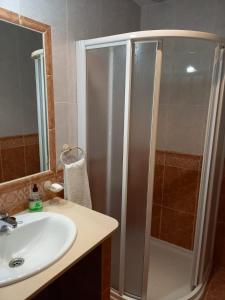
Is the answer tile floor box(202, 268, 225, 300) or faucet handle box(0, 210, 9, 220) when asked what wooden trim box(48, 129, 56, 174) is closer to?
faucet handle box(0, 210, 9, 220)

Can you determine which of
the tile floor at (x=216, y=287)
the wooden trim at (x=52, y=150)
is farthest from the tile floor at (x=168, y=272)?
the wooden trim at (x=52, y=150)

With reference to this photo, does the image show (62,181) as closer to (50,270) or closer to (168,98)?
(50,270)

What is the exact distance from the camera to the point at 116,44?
1253mm

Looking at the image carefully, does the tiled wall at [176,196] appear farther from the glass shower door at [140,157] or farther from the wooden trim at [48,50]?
the wooden trim at [48,50]

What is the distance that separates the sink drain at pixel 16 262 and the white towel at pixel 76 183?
0.45m

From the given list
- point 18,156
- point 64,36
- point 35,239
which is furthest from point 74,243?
point 64,36

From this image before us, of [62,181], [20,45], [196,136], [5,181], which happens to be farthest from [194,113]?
[5,181]

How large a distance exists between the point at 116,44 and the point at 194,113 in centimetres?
103

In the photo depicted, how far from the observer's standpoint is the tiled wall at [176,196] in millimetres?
2057

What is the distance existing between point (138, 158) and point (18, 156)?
687 millimetres

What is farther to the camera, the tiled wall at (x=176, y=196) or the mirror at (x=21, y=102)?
the tiled wall at (x=176, y=196)

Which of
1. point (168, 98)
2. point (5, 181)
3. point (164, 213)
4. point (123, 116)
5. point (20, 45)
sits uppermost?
point (20, 45)

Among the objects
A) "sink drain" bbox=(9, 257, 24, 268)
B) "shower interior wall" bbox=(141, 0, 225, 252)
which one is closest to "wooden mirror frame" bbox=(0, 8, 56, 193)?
"sink drain" bbox=(9, 257, 24, 268)

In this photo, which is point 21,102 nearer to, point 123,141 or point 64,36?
point 64,36
